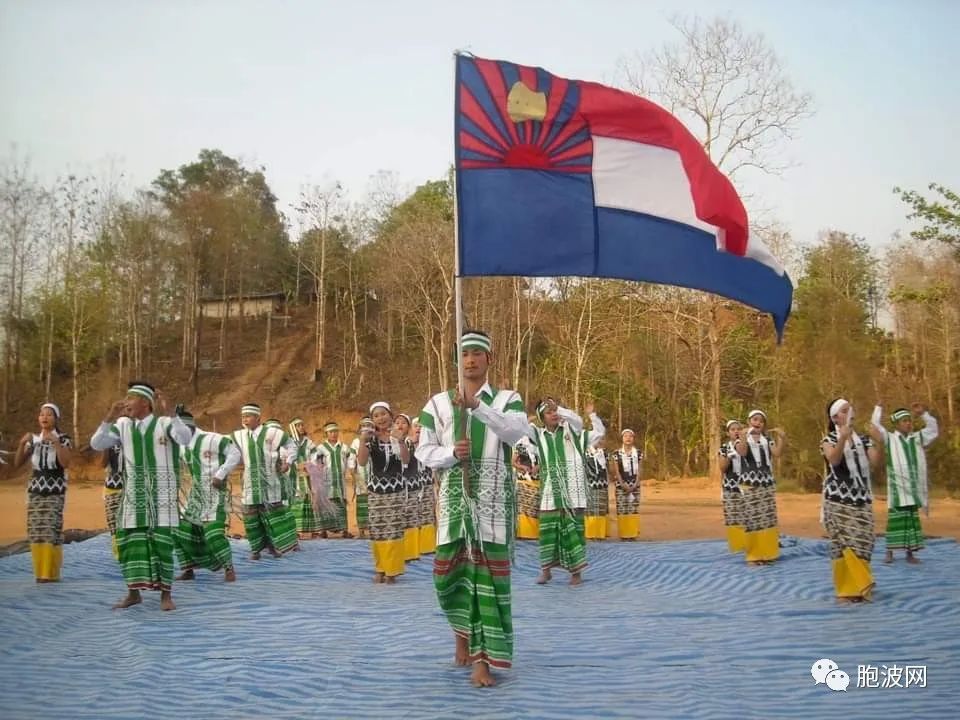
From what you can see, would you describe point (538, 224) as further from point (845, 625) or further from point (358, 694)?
point (845, 625)

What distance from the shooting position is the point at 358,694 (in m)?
4.81

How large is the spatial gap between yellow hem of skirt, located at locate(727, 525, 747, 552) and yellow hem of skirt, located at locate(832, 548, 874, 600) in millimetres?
2895

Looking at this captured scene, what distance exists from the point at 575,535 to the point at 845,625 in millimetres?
3098

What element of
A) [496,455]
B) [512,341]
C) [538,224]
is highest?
[512,341]

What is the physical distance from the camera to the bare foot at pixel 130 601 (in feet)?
24.1

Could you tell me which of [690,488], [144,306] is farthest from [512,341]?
[144,306]

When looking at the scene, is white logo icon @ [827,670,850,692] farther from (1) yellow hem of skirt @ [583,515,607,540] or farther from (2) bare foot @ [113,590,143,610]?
(1) yellow hem of skirt @ [583,515,607,540]

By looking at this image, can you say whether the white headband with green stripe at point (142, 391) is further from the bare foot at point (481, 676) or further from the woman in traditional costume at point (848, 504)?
the woman in traditional costume at point (848, 504)

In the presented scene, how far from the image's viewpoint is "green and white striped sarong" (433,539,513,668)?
4957 millimetres

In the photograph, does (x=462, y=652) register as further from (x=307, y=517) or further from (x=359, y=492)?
(x=307, y=517)

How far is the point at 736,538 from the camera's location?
34.6 ft

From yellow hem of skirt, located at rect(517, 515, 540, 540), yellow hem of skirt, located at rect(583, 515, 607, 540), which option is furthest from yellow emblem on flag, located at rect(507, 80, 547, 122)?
yellow hem of skirt, located at rect(583, 515, 607, 540)

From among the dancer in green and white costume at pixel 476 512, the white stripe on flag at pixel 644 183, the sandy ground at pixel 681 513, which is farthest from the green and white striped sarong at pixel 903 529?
the dancer in green and white costume at pixel 476 512

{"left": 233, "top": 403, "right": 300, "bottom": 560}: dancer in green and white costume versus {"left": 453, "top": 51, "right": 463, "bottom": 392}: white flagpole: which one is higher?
{"left": 453, "top": 51, "right": 463, "bottom": 392}: white flagpole
